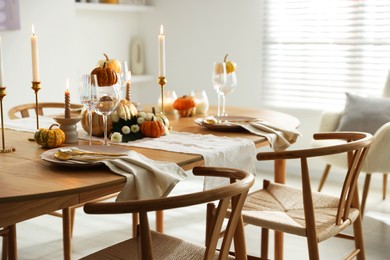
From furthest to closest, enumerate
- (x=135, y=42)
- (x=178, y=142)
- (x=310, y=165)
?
(x=135, y=42) → (x=310, y=165) → (x=178, y=142)

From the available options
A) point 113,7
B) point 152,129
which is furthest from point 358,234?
point 113,7

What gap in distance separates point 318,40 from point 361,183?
1.06 meters

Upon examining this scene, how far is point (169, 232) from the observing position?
136 inches

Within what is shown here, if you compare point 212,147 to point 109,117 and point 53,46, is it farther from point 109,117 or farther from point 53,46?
point 53,46

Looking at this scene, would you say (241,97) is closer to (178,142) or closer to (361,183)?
(361,183)

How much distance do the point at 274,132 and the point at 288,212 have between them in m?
0.34

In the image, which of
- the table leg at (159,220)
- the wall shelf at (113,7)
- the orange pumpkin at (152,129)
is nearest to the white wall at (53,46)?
the wall shelf at (113,7)

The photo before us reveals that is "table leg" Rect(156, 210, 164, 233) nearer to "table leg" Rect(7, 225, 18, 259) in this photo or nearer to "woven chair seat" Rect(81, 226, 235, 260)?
"table leg" Rect(7, 225, 18, 259)

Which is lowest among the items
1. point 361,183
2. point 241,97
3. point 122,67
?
point 361,183

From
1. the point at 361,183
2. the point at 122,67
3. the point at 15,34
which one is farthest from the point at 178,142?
the point at 361,183

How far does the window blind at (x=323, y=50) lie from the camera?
4.32 metres

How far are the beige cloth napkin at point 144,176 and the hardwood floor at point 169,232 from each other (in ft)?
4.38

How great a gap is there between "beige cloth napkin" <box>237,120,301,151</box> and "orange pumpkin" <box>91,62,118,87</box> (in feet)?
1.90

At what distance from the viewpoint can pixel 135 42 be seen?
5.29 m
